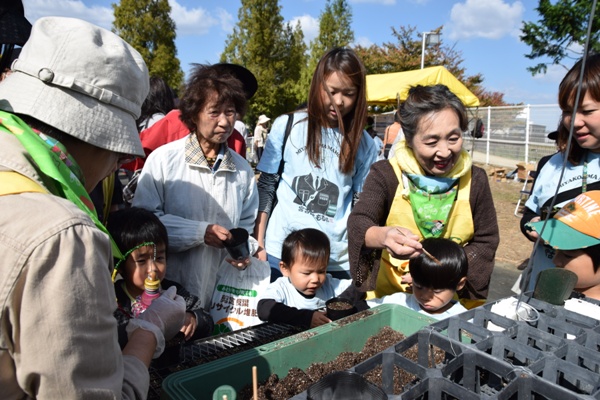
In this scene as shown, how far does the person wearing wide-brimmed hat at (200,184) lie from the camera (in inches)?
82.7

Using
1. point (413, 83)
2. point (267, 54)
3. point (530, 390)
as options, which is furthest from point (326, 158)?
point (267, 54)

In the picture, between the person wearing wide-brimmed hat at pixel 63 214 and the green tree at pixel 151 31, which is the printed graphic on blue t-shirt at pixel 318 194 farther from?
the green tree at pixel 151 31

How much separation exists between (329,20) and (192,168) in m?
26.2

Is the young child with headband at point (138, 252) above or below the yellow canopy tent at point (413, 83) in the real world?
below

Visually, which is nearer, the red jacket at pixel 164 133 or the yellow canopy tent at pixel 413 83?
the red jacket at pixel 164 133

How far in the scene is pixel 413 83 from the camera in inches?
372

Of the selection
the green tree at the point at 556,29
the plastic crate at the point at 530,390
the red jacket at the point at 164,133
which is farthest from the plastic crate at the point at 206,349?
the green tree at the point at 556,29

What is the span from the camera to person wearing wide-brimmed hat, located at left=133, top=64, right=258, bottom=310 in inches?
82.7

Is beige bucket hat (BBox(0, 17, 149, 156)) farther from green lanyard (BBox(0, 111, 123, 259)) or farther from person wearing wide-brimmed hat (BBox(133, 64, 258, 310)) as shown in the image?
person wearing wide-brimmed hat (BBox(133, 64, 258, 310))

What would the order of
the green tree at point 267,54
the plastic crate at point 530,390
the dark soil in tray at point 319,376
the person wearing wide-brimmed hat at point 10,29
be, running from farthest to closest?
the green tree at point 267,54 < the person wearing wide-brimmed hat at point 10,29 < the dark soil in tray at point 319,376 < the plastic crate at point 530,390

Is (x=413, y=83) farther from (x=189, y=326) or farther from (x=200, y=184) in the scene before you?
(x=189, y=326)

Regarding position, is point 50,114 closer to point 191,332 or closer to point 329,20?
point 191,332

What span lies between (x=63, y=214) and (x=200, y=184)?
147 cm

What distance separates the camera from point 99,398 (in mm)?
799
